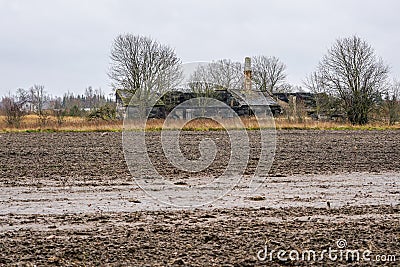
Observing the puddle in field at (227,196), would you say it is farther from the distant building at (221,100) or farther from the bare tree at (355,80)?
the bare tree at (355,80)

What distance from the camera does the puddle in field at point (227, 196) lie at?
8.14 metres

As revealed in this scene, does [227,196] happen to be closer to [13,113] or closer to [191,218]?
[191,218]

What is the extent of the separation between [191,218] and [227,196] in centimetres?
204

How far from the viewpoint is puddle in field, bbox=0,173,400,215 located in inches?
320

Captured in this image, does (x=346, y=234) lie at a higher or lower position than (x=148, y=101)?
lower

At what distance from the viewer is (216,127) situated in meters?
29.4

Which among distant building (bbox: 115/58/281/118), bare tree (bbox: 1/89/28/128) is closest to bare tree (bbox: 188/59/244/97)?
distant building (bbox: 115/58/281/118)

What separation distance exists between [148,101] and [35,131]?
11.6 m

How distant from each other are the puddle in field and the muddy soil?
0.06 ft

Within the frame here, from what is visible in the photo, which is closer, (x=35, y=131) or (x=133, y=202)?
(x=133, y=202)

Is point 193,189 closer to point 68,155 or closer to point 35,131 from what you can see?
point 68,155

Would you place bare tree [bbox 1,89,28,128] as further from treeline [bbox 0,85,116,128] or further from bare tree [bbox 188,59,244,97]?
bare tree [bbox 188,59,244,97]

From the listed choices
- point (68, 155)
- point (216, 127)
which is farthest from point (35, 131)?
point (68, 155)

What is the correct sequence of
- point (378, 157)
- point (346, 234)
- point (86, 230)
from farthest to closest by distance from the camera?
1. point (378, 157)
2. point (86, 230)
3. point (346, 234)
